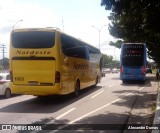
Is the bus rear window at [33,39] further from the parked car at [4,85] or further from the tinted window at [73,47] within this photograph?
the parked car at [4,85]

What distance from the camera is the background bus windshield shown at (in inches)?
1152

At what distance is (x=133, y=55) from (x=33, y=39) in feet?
53.4

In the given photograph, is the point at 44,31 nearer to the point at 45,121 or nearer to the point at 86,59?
the point at 45,121

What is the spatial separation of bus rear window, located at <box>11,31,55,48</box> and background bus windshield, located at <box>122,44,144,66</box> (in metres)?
16.1

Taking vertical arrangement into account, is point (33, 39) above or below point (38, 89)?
above

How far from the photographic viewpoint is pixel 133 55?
29.3 metres

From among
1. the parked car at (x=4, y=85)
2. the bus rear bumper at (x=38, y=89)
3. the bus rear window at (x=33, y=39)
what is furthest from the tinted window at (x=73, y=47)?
the parked car at (x=4, y=85)

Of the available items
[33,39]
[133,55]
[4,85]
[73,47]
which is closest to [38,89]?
[33,39]

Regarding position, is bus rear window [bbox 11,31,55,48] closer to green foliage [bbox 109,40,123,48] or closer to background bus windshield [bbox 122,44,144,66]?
background bus windshield [bbox 122,44,144,66]

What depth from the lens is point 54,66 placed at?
1432cm

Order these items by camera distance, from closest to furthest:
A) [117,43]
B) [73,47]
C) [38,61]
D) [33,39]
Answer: [38,61]
[33,39]
[73,47]
[117,43]

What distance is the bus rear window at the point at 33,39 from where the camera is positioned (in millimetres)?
14453

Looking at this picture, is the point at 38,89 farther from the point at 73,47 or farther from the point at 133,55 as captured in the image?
the point at 133,55

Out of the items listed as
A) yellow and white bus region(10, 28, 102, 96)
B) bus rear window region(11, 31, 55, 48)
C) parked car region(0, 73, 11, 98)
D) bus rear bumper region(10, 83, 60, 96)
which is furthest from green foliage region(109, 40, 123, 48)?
bus rear bumper region(10, 83, 60, 96)
